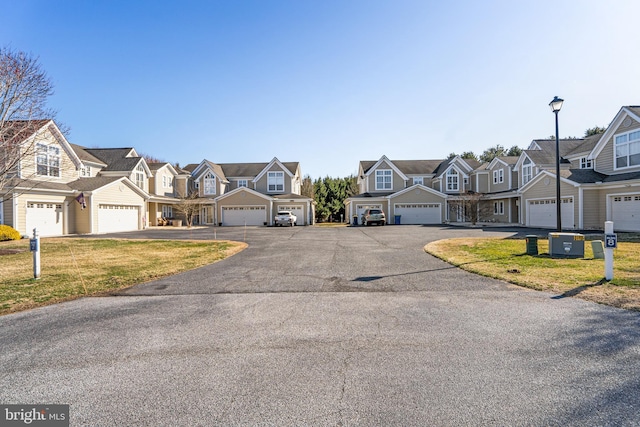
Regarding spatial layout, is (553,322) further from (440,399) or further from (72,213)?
(72,213)

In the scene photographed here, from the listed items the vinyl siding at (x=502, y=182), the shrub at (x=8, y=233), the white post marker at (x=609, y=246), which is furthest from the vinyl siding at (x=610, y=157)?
the shrub at (x=8, y=233)

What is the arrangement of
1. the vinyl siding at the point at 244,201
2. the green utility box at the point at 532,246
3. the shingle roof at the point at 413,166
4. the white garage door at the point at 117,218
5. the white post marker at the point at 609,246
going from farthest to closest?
the shingle roof at the point at 413,166 < the vinyl siding at the point at 244,201 < the white garage door at the point at 117,218 < the green utility box at the point at 532,246 < the white post marker at the point at 609,246

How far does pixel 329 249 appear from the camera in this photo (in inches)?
551

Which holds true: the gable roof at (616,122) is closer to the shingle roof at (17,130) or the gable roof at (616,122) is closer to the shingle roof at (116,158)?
the shingle roof at (17,130)

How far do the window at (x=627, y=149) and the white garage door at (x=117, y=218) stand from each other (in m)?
38.6

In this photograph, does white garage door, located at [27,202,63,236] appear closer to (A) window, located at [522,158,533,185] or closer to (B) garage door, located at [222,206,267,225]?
(B) garage door, located at [222,206,267,225]

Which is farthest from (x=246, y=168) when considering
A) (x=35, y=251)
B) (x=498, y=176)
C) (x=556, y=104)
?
(x=556, y=104)

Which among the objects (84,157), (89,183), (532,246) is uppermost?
(84,157)

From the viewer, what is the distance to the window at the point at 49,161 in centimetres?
2159

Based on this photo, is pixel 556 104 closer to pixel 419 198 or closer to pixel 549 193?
pixel 549 193

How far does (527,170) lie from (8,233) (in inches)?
1591

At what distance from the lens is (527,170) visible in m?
30.0

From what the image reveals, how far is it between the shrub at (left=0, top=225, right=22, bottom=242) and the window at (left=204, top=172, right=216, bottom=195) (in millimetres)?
20243

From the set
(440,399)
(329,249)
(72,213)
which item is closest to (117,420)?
(440,399)
